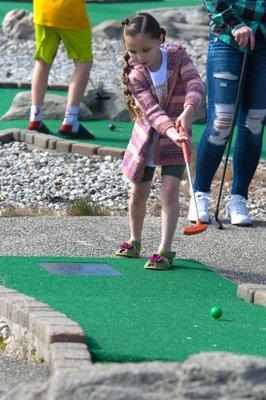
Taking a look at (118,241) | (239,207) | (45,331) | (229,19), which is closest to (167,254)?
(118,241)

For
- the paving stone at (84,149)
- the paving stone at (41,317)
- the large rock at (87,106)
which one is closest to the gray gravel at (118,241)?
the paving stone at (41,317)

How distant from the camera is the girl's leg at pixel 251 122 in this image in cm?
820

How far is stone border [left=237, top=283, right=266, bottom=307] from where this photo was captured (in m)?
6.65

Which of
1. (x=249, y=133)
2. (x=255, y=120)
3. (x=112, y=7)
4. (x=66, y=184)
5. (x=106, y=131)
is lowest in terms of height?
(x=112, y=7)

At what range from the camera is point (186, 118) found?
7098mm

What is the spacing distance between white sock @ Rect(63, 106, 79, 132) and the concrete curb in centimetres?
534

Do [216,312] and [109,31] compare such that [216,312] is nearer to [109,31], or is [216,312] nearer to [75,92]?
[75,92]

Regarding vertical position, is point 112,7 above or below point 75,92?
below

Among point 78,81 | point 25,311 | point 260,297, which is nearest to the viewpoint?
point 25,311

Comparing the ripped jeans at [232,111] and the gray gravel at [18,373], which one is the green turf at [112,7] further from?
the gray gravel at [18,373]

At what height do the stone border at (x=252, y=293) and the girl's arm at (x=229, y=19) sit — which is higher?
the girl's arm at (x=229, y=19)

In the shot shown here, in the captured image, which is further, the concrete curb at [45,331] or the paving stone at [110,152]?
the paving stone at [110,152]

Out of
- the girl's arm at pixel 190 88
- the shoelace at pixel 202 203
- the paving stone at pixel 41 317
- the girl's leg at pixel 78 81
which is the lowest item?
the girl's leg at pixel 78 81

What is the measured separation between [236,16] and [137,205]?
4.73 ft
